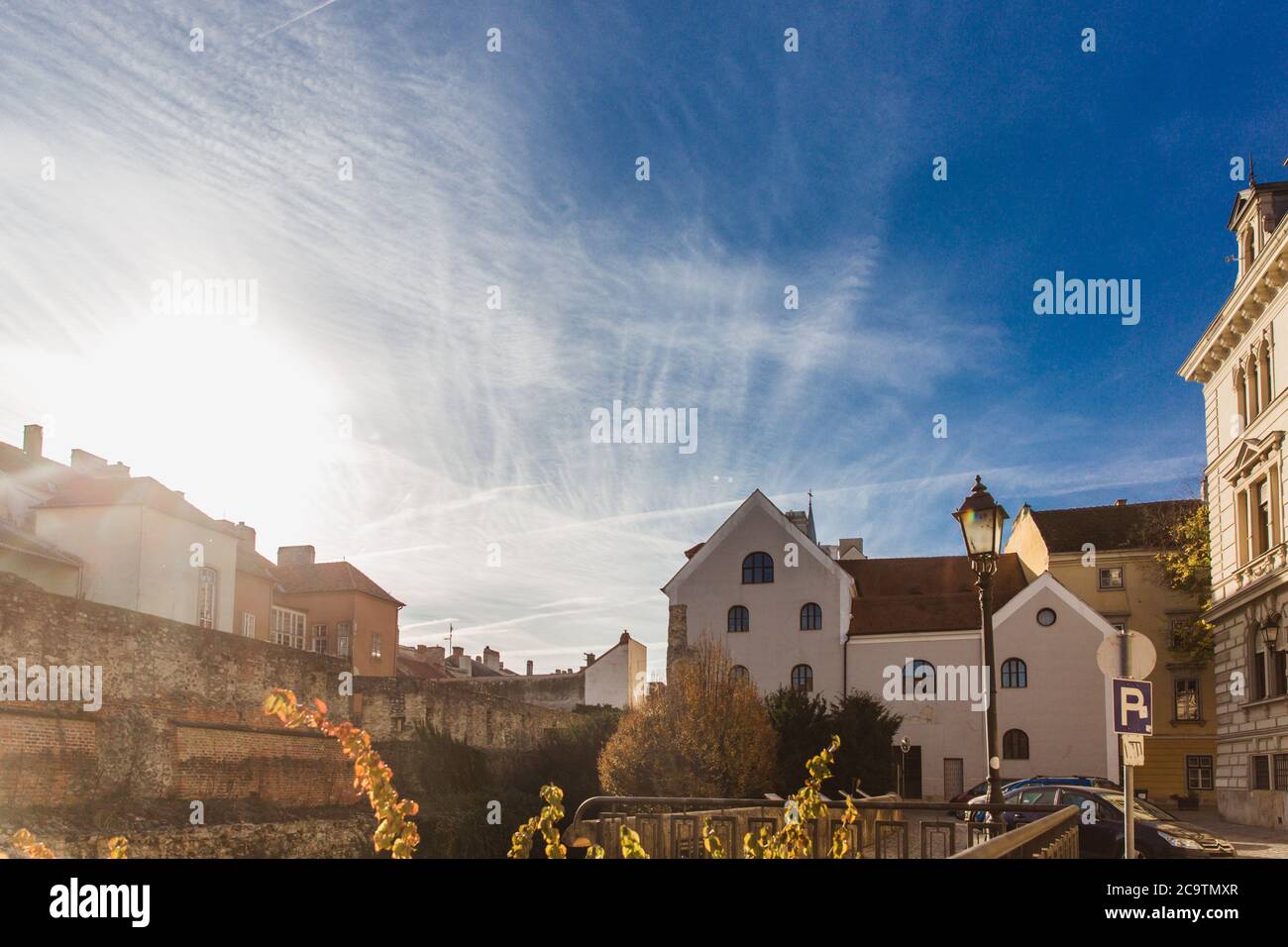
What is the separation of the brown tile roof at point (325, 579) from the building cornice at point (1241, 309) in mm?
35526

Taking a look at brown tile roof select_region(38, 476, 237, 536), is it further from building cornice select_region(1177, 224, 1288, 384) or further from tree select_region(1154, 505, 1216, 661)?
tree select_region(1154, 505, 1216, 661)

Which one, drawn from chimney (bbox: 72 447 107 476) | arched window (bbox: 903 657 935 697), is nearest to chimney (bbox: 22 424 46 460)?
chimney (bbox: 72 447 107 476)

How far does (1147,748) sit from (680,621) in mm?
19128

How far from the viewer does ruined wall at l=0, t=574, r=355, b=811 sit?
19.4 m

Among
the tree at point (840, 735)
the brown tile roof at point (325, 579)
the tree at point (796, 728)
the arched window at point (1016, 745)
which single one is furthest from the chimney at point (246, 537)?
the arched window at point (1016, 745)

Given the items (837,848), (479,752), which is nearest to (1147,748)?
(479,752)

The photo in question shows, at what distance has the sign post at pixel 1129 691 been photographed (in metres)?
9.98

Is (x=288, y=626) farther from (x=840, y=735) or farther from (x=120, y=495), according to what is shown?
(x=840, y=735)

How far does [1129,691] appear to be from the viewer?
10156 mm

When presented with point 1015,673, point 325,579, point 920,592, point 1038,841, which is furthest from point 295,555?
point 1038,841

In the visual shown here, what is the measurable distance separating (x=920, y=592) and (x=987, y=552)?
3529cm

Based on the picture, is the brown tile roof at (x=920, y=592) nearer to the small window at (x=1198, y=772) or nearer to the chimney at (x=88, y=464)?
the small window at (x=1198, y=772)

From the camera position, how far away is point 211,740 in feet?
78.4

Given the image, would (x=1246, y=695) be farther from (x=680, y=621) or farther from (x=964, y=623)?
(x=680, y=621)
